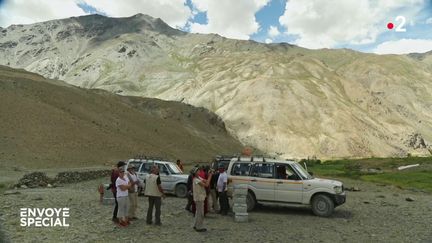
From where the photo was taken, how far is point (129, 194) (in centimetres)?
1762

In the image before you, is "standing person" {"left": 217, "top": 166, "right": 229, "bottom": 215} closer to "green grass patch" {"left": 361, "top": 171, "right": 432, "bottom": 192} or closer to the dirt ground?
the dirt ground

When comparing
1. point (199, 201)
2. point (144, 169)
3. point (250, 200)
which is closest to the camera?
point (199, 201)

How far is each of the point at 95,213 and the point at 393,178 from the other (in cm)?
4021

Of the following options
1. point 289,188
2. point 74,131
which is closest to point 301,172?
point 289,188

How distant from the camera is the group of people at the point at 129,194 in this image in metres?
16.3

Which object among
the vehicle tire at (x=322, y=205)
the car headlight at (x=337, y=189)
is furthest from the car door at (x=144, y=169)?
the car headlight at (x=337, y=189)

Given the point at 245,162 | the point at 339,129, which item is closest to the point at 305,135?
the point at 339,129

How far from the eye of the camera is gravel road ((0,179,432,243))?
1529 cm

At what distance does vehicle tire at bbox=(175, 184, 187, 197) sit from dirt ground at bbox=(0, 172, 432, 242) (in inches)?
60.7

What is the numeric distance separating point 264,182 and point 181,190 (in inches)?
253

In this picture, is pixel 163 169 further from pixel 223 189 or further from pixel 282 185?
pixel 282 185

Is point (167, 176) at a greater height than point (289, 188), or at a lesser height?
greater

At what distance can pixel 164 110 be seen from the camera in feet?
354

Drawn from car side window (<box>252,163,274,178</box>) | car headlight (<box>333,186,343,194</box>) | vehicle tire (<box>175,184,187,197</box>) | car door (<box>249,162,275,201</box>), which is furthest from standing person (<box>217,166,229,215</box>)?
vehicle tire (<box>175,184,187,197</box>)
